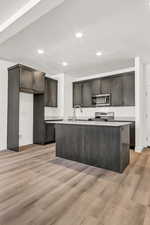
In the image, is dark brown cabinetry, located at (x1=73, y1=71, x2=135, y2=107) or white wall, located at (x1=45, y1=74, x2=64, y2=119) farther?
white wall, located at (x1=45, y1=74, x2=64, y2=119)

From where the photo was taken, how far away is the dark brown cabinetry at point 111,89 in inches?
191

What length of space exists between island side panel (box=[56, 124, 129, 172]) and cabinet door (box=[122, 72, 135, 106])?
2.36 meters

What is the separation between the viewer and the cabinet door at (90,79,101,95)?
5.65 meters

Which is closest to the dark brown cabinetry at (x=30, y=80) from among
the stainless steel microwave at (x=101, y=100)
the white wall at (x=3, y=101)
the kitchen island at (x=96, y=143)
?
the white wall at (x=3, y=101)

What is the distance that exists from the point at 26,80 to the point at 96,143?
3.06 metres

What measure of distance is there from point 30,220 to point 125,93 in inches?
183

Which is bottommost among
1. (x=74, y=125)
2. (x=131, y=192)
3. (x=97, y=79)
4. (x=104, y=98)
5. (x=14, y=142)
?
(x=131, y=192)

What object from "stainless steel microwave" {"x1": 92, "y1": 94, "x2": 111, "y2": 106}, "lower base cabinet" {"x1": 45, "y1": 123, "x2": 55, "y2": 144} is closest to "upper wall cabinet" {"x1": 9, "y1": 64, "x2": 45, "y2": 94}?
"lower base cabinet" {"x1": 45, "y1": 123, "x2": 55, "y2": 144}

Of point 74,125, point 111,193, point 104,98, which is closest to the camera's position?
point 111,193

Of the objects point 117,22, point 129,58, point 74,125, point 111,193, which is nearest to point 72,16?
point 117,22

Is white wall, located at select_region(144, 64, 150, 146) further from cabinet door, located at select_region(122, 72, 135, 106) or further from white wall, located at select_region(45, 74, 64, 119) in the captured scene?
white wall, located at select_region(45, 74, 64, 119)

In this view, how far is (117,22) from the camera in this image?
256 centimetres

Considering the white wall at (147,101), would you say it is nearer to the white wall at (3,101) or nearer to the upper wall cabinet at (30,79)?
the upper wall cabinet at (30,79)

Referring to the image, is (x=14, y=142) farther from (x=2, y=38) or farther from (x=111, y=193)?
(x=111, y=193)
